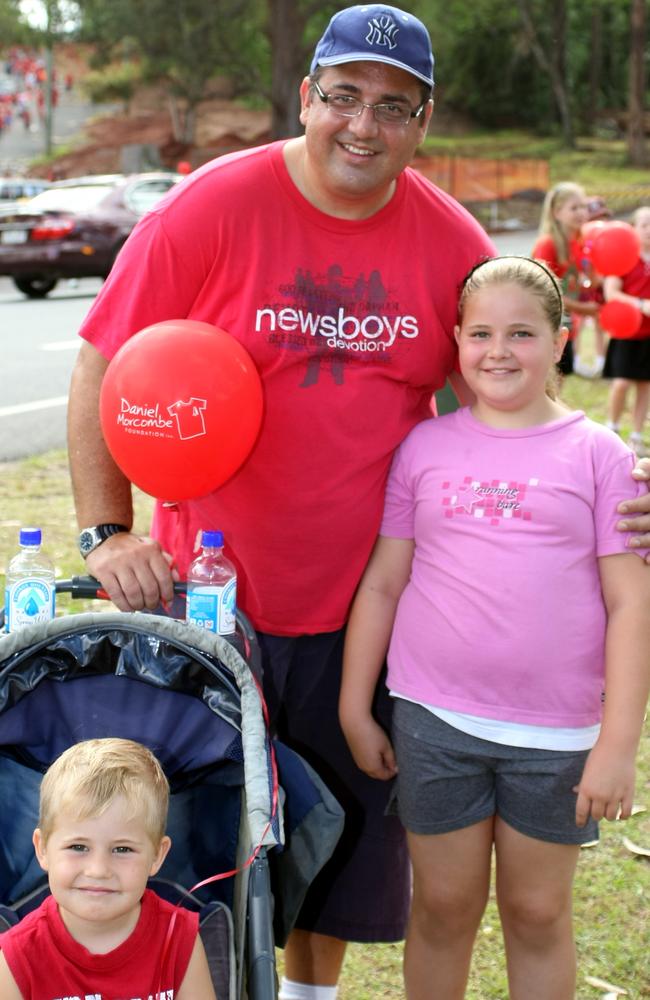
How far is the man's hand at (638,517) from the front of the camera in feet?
8.39

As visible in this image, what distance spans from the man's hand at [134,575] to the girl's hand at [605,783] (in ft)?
3.34

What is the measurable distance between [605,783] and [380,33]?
5.64 ft

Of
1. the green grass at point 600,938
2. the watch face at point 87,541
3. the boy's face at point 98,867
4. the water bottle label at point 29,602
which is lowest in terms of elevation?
the green grass at point 600,938

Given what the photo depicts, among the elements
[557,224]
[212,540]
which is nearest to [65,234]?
[557,224]

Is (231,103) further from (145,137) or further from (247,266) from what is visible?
(247,266)

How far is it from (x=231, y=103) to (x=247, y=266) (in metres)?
42.1

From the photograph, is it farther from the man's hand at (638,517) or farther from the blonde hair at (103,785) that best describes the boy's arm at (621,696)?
the blonde hair at (103,785)

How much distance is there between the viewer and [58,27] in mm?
36125

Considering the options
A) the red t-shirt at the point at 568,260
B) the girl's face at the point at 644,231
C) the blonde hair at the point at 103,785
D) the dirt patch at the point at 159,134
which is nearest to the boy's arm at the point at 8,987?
the blonde hair at the point at 103,785

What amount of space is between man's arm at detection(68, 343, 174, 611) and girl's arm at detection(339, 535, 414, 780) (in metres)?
0.46

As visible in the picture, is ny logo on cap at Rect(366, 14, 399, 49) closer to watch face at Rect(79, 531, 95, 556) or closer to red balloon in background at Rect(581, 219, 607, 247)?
watch face at Rect(79, 531, 95, 556)

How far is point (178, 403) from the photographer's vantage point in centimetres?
262

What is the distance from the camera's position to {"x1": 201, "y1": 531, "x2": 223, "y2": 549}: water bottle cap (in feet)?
9.13

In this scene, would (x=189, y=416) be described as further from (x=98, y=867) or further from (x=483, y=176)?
(x=483, y=176)
